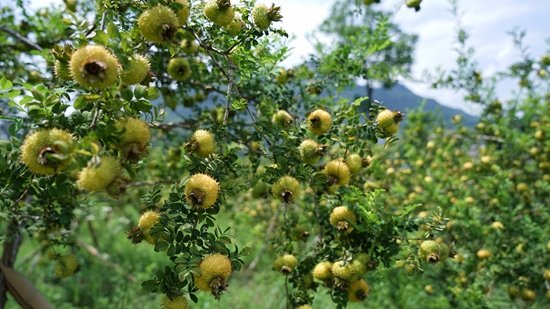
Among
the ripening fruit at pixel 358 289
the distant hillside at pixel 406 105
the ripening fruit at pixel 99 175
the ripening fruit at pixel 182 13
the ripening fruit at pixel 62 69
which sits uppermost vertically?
the ripening fruit at pixel 182 13

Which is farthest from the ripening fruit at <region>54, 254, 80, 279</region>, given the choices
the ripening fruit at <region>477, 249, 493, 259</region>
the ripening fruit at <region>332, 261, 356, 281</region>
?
the ripening fruit at <region>477, 249, 493, 259</region>

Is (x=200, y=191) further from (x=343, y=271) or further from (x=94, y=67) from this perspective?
(x=343, y=271)

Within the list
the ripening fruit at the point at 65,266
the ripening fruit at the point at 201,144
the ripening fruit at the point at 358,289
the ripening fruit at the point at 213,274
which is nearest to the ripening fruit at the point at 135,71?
the ripening fruit at the point at 201,144

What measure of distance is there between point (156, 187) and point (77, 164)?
0.34m

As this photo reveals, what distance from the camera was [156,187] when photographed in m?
1.03

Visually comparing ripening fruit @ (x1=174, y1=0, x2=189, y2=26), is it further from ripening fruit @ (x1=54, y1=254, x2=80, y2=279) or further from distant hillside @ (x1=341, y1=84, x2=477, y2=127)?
ripening fruit @ (x1=54, y1=254, x2=80, y2=279)

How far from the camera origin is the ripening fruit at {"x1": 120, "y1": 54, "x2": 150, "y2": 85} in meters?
0.92

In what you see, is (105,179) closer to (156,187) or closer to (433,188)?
(156,187)

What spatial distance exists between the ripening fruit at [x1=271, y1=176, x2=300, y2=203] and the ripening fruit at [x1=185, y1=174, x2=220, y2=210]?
28cm

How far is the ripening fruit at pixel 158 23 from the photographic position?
95 cm

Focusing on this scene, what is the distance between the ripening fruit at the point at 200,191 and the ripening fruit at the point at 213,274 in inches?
5.1

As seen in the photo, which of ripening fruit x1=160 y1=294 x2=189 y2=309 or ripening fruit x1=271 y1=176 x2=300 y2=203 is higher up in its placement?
ripening fruit x1=271 y1=176 x2=300 y2=203

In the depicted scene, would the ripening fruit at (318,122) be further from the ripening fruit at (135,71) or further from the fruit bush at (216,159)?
the ripening fruit at (135,71)

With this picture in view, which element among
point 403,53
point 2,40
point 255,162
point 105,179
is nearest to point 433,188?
point 255,162
